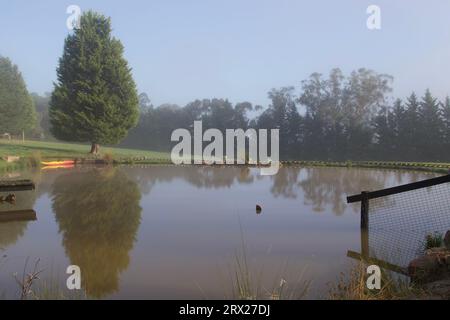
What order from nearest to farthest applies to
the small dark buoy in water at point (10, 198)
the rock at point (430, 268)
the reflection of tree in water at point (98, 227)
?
the rock at point (430, 268), the reflection of tree in water at point (98, 227), the small dark buoy in water at point (10, 198)

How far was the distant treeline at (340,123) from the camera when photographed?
5244 cm

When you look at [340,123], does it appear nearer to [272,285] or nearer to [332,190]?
[332,190]

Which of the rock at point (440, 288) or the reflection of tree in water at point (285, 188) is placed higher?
the reflection of tree in water at point (285, 188)

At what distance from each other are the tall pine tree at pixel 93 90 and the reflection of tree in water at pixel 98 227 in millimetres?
21822

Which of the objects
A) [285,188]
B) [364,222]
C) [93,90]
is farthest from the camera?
[93,90]

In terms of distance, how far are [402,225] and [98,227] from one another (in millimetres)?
8118

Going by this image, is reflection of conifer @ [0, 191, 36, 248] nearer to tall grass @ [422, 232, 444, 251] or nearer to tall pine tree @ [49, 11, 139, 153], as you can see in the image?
tall grass @ [422, 232, 444, 251]

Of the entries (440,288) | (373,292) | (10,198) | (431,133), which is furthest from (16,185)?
(431,133)

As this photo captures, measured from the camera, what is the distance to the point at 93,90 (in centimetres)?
4131

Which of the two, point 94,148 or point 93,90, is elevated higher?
point 93,90

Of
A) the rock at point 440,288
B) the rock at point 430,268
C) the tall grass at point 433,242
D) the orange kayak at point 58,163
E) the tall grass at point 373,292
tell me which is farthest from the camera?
the orange kayak at point 58,163

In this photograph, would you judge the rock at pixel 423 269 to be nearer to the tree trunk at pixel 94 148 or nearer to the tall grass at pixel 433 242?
the tall grass at pixel 433 242

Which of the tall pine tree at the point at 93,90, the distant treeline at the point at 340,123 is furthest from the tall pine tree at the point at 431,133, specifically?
the tall pine tree at the point at 93,90
